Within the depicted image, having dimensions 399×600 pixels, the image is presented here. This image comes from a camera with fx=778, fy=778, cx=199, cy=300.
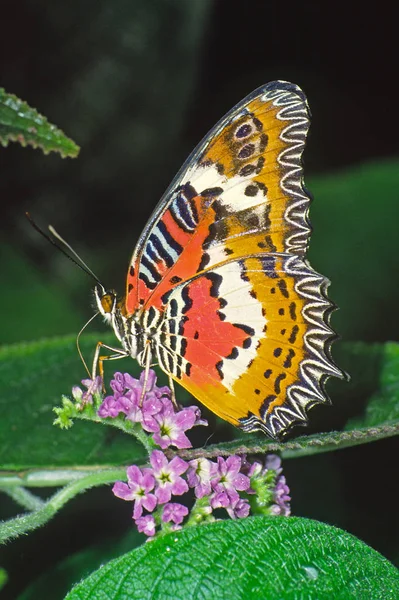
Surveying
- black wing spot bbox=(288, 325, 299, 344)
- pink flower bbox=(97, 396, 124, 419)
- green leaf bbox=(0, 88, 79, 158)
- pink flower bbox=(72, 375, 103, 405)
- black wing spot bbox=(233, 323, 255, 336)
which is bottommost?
pink flower bbox=(97, 396, 124, 419)

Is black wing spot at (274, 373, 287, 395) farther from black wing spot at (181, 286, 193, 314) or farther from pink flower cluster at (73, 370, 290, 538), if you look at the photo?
black wing spot at (181, 286, 193, 314)

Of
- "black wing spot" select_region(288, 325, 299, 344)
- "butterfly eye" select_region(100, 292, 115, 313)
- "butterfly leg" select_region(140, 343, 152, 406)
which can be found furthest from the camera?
"butterfly eye" select_region(100, 292, 115, 313)

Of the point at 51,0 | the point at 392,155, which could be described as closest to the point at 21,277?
the point at 51,0

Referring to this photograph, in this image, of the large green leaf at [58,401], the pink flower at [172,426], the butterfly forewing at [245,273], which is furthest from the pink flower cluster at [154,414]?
the large green leaf at [58,401]

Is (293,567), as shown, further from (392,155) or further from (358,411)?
(392,155)

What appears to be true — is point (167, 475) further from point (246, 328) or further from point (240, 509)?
point (246, 328)

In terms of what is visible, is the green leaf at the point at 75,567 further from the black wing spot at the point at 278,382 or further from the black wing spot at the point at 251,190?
the black wing spot at the point at 251,190

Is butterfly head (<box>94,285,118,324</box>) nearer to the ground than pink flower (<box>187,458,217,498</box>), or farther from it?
farther from it

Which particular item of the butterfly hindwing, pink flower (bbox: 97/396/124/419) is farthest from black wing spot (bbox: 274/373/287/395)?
pink flower (bbox: 97/396/124/419)

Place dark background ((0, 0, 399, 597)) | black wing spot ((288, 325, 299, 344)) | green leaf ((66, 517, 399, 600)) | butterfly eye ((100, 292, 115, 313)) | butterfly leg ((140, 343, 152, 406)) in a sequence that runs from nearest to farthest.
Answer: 1. green leaf ((66, 517, 399, 600))
2. butterfly leg ((140, 343, 152, 406))
3. black wing spot ((288, 325, 299, 344))
4. butterfly eye ((100, 292, 115, 313))
5. dark background ((0, 0, 399, 597))
